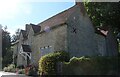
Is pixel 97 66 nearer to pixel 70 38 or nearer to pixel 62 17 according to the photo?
pixel 70 38

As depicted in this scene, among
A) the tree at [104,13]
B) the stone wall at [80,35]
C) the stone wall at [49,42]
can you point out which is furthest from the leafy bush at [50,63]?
the tree at [104,13]

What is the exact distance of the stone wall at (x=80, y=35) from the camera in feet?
104

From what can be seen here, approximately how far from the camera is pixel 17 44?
48531mm

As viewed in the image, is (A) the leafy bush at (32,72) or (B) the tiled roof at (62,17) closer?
(A) the leafy bush at (32,72)

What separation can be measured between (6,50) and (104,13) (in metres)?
39.2

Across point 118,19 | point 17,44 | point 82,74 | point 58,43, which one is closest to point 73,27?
point 58,43

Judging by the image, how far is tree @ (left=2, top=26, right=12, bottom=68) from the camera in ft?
Result: 189

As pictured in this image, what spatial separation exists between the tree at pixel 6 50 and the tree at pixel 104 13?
29954 millimetres

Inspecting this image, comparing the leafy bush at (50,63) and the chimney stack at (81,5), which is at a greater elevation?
the chimney stack at (81,5)

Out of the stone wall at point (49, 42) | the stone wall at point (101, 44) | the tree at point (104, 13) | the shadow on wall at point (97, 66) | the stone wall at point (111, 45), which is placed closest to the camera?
the shadow on wall at point (97, 66)

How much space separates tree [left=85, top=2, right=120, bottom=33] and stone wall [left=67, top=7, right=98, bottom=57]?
54.4 inches

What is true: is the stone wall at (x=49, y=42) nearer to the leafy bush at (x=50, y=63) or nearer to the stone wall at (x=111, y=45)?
the leafy bush at (x=50, y=63)

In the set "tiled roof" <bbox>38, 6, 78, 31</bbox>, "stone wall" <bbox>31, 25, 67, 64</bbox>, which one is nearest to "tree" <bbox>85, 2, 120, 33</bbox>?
"tiled roof" <bbox>38, 6, 78, 31</bbox>

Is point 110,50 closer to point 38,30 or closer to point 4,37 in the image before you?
point 38,30
